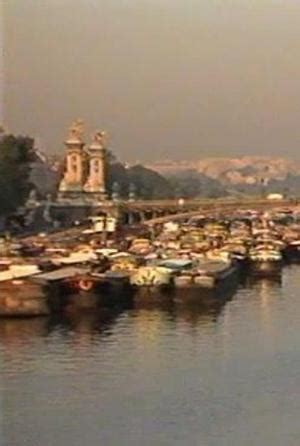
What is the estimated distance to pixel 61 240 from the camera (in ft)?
38.4

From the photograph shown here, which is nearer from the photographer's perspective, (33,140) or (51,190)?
(33,140)

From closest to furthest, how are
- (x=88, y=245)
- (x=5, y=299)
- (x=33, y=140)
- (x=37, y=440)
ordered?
1. (x=37, y=440)
2. (x=5, y=299)
3. (x=88, y=245)
4. (x=33, y=140)

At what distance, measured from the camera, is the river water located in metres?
5.04

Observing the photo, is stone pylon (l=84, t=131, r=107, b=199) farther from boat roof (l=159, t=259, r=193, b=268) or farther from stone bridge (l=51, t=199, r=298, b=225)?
boat roof (l=159, t=259, r=193, b=268)

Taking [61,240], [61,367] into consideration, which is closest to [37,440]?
[61,367]

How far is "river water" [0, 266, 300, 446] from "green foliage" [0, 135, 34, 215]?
3.92 m

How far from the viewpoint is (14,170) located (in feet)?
41.1

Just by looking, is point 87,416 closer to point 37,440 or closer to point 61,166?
point 37,440

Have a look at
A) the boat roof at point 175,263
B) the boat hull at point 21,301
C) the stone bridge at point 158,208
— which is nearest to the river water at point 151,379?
the boat hull at point 21,301

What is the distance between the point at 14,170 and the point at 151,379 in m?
6.75

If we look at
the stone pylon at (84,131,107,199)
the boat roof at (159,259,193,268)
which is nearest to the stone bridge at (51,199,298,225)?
the stone pylon at (84,131,107,199)

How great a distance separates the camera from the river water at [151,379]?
5.04 metres

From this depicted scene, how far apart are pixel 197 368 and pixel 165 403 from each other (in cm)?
73

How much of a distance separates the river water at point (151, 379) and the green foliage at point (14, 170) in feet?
12.8
